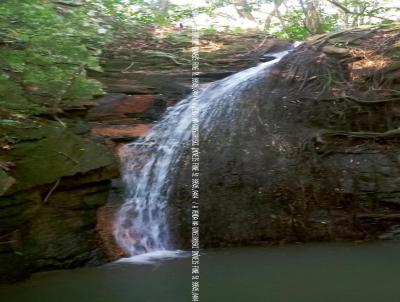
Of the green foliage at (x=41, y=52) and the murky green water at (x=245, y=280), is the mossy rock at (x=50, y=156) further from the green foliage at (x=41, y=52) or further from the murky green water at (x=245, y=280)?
the murky green water at (x=245, y=280)

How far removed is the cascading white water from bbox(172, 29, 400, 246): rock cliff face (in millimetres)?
210

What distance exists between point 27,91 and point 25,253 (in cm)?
159

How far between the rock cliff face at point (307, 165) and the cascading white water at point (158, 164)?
0.21 meters

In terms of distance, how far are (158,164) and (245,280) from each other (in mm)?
2531

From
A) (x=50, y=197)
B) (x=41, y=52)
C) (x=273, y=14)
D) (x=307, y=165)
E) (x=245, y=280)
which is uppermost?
(x=273, y=14)

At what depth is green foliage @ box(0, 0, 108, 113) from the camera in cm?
373

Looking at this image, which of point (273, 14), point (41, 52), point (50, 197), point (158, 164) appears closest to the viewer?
point (41, 52)

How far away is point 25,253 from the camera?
446 cm

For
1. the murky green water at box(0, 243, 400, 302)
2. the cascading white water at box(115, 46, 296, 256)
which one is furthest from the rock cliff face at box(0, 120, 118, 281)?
the cascading white water at box(115, 46, 296, 256)

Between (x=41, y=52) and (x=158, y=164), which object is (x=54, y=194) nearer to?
(x=41, y=52)

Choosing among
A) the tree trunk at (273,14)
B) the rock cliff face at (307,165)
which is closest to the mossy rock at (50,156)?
the rock cliff face at (307,165)

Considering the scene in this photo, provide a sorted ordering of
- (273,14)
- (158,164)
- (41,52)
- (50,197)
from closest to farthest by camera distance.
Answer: (41,52)
(50,197)
(158,164)
(273,14)

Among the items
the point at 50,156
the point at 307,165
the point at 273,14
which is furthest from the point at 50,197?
the point at 273,14

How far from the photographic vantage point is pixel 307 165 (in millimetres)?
5906
